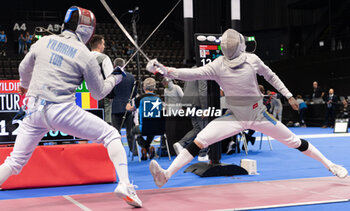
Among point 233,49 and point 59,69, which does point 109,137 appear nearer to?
point 59,69

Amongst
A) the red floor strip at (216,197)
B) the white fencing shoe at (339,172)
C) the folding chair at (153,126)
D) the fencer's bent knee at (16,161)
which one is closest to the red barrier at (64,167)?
the red floor strip at (216,197)

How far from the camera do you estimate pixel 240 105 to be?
12.8 ft

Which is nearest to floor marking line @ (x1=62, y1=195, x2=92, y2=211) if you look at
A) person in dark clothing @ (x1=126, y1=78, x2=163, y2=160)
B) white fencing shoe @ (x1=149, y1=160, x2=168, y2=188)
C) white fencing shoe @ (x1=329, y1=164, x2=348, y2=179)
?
white fencing shoe @ (x1=149, y1=160, x2=168, y2=188)

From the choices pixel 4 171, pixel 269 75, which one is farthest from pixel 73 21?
pixel 269 75

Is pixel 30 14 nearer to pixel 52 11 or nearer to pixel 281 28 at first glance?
pixel 52 11

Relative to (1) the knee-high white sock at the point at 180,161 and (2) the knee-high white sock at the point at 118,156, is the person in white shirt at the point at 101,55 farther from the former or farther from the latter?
(2) the knee-high white sock at the point at 118,156

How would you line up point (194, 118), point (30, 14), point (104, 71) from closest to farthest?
point (104, 71)
point (194, 118)
point (30, 14)

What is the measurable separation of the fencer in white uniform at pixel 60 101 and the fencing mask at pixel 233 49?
4.66 ft

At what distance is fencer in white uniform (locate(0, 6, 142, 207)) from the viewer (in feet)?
9.79

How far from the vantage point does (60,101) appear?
9.82 ft

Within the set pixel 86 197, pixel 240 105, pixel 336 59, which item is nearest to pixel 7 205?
pixel 86 197

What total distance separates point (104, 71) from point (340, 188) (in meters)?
2.63

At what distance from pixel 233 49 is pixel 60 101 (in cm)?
182

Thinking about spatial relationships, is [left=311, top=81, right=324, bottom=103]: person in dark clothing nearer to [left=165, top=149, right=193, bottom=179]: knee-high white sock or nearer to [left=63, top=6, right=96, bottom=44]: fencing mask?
[left=165, top=149, right=193, bottom=179]: knee-high white sock
